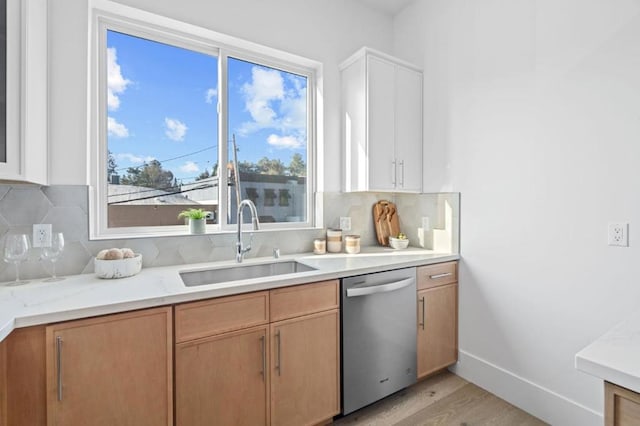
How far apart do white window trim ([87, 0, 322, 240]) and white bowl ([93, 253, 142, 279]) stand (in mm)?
249

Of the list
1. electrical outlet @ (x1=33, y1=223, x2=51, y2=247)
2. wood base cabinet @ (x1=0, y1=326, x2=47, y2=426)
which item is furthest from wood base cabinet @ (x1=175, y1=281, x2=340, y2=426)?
electrical outlet @ (x1=33, y1=223, x2=51, y2=247)

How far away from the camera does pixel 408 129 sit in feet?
8.42

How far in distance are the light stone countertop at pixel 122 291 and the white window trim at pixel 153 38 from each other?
1.03 ft

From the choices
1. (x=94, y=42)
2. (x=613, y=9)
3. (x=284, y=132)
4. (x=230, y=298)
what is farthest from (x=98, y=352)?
(x=613, y=9)

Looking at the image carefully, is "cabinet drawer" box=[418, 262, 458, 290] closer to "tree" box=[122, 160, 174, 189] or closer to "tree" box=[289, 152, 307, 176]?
"tree" box=[289, 152, 307, 176]

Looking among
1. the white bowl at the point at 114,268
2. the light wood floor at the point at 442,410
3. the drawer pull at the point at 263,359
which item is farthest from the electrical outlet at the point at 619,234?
the white bowl at the point at 114,268

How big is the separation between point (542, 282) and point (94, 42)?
9.71 feet

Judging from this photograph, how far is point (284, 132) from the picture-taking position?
254 centimetres

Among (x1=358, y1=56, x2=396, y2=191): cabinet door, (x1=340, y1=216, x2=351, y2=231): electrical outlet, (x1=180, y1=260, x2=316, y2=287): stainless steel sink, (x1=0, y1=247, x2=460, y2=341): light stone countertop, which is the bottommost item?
(x1=180, y1=260, x2=316, y2=287): stainless steel sink

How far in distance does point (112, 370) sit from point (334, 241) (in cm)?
158

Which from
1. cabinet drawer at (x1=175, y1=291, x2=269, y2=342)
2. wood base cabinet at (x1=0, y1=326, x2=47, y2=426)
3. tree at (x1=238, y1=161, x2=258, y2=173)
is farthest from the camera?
tree at (x1=238, y1=161, x2=258, y2=173)

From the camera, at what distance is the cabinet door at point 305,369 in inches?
63.0

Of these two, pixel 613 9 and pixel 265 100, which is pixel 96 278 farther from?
pixel 613 9

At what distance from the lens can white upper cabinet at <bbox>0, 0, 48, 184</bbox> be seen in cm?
125
